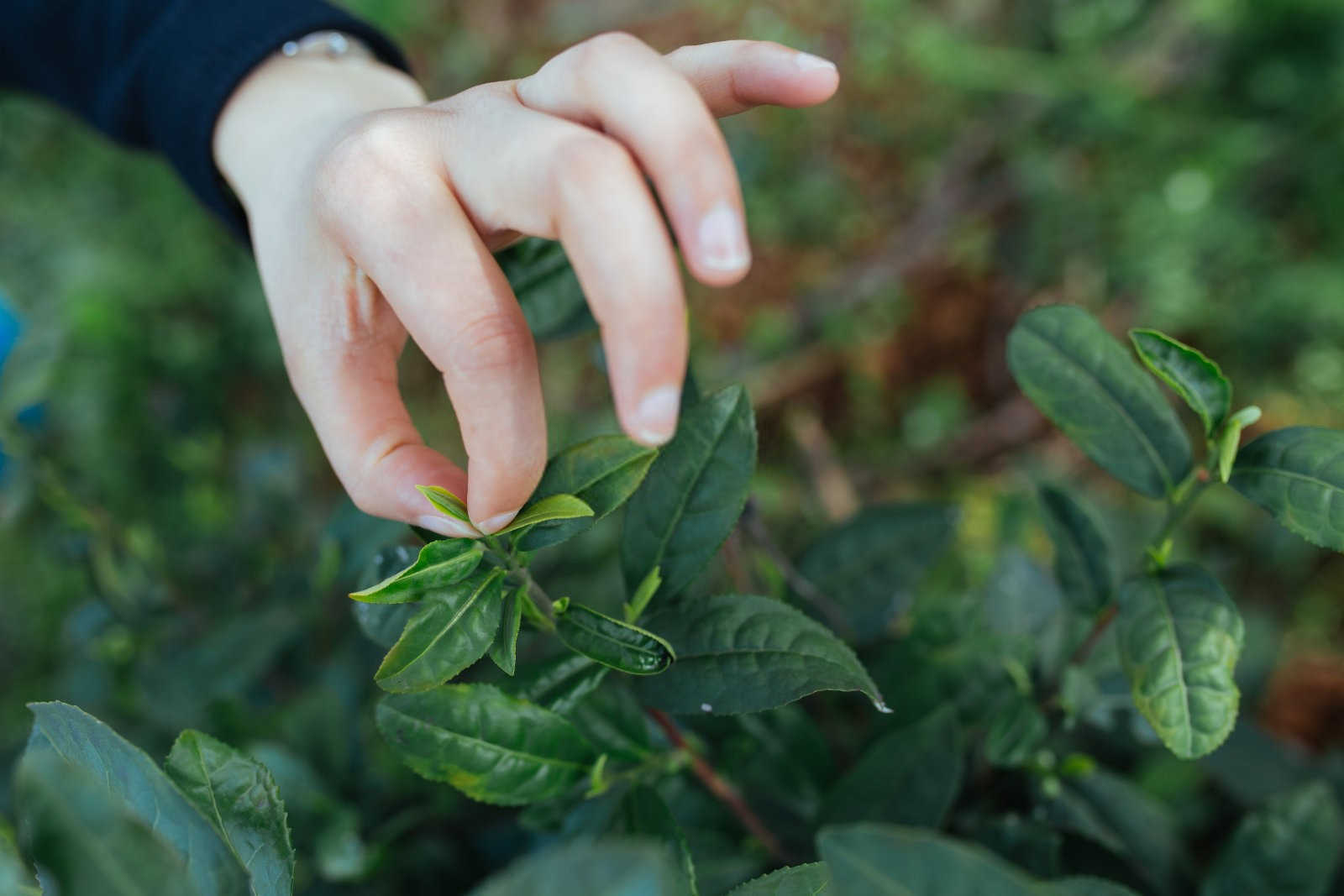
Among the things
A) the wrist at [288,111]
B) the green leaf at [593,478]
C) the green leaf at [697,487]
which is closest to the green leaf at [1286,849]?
the green leaf at [697,487]

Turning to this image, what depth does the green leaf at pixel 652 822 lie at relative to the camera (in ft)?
2.36

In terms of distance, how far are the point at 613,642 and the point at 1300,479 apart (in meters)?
0.58

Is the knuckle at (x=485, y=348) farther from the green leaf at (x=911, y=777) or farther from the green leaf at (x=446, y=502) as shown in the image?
the green leaf at (x=911, y=777)

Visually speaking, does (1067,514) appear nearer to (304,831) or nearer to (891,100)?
(304,831)

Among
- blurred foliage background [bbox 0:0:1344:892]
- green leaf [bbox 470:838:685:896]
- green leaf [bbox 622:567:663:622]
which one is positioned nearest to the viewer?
green leaf [bbox 470:838:685:896]

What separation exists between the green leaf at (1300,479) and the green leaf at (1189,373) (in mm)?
46

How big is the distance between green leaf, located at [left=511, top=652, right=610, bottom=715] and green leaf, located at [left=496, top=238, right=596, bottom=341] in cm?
35

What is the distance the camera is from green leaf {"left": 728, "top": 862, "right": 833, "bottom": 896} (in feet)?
2.13

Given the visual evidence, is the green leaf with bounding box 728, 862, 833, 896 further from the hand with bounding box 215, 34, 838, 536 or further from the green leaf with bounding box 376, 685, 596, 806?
Result: the hand with bounding box 215, 34, 838, 536

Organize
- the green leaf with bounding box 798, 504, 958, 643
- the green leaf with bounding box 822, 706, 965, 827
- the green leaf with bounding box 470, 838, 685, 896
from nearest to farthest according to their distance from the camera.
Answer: the green leaf with bounding box 470, 838, 685, 896, the green leaf with bounding box 822, 706, 965, 827, the green leaf with bounding box 798, 504, 958, 643

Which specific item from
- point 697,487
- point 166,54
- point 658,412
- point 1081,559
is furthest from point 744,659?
point 166,54

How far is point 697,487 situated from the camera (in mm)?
811

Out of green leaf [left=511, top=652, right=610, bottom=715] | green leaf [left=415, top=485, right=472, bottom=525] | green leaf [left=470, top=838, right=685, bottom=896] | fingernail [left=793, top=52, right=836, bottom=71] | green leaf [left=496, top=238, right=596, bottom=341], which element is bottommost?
green leaf [left=511, top=652, right=610, bottom=715]

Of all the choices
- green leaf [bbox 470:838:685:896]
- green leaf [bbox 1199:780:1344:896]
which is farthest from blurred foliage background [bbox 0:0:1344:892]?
green leaf [bbox 470:838:685:896]
